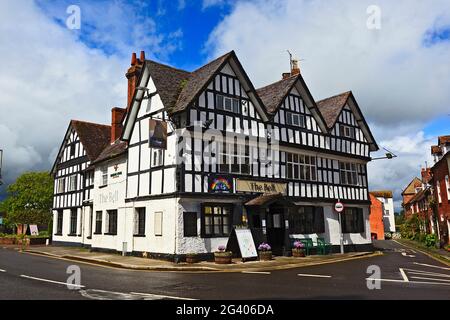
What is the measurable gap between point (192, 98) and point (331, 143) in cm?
1195

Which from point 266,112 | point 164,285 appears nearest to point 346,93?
point 266,112

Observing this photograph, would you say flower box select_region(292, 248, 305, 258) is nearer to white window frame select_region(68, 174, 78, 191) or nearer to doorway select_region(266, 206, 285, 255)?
doorway select_region(266, 206, 285, 255)

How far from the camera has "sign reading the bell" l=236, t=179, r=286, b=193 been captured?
21.2 meters

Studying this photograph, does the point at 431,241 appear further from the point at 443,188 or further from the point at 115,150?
the point at 115,150

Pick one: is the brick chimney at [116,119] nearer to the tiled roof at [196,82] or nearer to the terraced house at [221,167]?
the terraced house at [221,167]

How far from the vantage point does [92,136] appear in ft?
107

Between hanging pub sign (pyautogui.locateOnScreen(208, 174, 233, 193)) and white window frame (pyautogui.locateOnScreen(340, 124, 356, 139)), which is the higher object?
white window frame (pyautogui.locateOnScreen(340, 124, 356, 139))

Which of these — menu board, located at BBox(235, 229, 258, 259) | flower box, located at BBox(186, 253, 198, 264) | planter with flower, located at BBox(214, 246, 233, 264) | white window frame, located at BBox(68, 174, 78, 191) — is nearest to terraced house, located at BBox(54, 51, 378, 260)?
flower box, located at BBox(186, 253, 198, 264)

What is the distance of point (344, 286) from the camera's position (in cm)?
1136

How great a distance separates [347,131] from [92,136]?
20944mm

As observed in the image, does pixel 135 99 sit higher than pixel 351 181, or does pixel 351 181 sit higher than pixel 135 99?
pixel 135 99

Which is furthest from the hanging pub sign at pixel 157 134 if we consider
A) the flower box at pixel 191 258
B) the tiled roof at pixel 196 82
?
the flower box at pixel 191 258

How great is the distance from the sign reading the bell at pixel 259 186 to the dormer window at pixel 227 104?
4.11 metres
